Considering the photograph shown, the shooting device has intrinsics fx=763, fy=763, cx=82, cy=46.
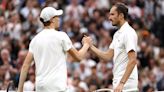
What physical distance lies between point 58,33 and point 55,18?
0.88 ft

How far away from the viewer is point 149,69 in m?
21.7

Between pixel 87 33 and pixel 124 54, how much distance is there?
8465 mm

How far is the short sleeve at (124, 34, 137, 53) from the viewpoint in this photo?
1148 cm

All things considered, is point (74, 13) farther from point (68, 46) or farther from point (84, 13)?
point (68, 46)

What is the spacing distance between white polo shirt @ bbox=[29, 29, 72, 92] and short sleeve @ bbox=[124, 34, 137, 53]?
91 centimetres

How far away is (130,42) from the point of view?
37.8 feet

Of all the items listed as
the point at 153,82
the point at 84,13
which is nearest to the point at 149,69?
the point at 153,82

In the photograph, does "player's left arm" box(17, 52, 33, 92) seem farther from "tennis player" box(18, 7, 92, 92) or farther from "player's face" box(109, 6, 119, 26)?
"player's face" box(109, 6, 119, 26)

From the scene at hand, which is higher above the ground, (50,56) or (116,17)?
(116,17)

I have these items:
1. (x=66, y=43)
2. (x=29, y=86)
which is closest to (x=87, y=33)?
(x=29, y=86)

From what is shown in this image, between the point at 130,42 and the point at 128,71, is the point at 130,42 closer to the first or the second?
the point at 130,42

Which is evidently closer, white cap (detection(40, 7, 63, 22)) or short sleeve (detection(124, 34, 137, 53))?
white cap (detection(40, 7, 63, 22))

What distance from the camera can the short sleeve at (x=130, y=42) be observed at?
452 inches

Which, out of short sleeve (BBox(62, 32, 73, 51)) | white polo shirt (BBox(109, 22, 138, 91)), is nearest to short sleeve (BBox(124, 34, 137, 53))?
white polo shirt (BBox(109, 22, 138, 91))
